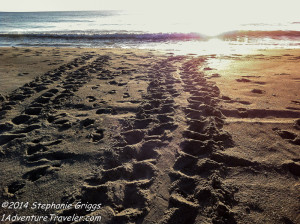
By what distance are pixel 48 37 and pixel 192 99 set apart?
2102 centimetres

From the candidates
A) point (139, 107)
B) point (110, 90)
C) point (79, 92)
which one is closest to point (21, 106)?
point (79, 92)

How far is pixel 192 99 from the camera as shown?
14.1ft

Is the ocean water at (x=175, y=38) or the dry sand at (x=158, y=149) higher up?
the ocean water at (x=175, y=38)

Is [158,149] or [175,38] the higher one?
[175,38]

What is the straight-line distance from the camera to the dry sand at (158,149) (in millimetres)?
1941

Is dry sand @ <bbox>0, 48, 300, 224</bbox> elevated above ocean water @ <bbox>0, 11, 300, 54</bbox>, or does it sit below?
below

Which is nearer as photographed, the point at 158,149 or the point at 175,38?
the point at 158,149

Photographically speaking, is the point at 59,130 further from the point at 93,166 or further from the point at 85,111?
the point at 93,166

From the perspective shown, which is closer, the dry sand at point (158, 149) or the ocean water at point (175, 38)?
the dry sand at point (158, 149)

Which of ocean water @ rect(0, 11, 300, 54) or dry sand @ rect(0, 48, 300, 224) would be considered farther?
ocean water @ rect(0, 11, 300, 54)

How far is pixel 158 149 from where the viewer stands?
2758mm

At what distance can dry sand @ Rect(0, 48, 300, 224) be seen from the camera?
194cm

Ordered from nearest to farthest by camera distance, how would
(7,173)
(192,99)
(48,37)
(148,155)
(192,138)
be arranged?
(7,173) → (148,155) → (192,138) → (192,99) → (48,37)

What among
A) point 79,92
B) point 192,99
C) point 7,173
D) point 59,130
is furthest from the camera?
point 79,92
